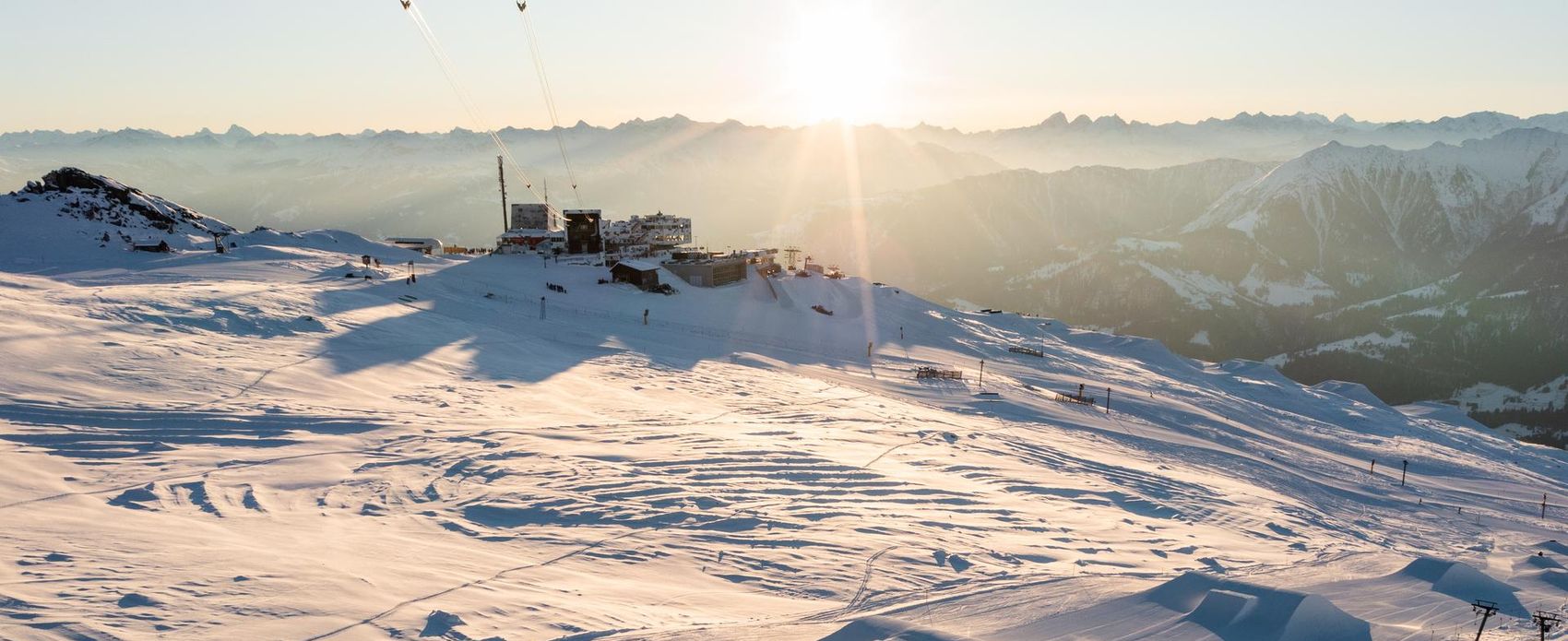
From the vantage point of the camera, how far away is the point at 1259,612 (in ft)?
61.1

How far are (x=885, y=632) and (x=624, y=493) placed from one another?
11.3m

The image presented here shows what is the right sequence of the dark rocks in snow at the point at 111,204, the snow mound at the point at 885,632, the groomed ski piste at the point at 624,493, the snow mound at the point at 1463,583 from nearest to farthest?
the snow mound at the point at 885,632 → the groomed ski piste at the point at 624,493 → the snow mound at the point at 1463,583 → the dark rocks in snow at the point at 111,204

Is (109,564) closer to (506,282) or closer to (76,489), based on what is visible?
(76,489)

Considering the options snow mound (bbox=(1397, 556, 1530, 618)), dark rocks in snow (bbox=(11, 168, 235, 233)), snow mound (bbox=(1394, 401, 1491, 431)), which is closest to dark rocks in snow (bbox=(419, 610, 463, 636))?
snow mound (bbox=(1397, 556, 1530, 618))

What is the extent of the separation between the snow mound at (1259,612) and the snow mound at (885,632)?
5967 millimetres

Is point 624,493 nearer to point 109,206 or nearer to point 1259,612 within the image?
point 1259,612

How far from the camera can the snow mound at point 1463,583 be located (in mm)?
23406

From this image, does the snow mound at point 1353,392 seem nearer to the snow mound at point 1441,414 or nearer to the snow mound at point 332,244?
the snow mound at point 1441,414

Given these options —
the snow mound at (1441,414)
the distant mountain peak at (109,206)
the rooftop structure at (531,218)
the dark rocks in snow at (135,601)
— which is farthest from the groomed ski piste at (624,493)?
the rooftop structure at (531,218)

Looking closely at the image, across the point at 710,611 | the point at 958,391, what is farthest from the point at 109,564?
the point at 958,391

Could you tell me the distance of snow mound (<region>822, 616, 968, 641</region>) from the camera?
16766 mm

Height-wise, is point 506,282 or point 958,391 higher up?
point 506,282

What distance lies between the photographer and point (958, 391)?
54562 millimetres

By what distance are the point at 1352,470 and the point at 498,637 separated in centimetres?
5496
